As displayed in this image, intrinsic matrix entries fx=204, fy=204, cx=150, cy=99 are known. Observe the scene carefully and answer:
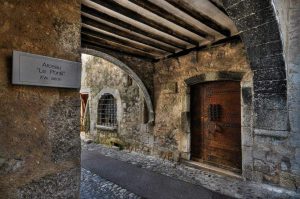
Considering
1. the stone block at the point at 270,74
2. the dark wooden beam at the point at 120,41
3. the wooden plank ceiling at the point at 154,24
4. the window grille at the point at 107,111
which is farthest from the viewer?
the window grille at the point at 107,111

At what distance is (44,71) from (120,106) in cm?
503

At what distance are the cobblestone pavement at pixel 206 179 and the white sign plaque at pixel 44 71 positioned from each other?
2876 millimetres

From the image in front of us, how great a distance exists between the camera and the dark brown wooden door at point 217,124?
393cm

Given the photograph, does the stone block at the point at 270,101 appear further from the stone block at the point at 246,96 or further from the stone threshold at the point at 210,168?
the stone threshold at the point at 210,168

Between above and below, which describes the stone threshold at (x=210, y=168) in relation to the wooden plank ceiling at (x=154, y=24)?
below

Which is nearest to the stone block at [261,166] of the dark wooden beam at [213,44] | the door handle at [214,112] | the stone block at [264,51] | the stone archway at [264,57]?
the stone archway at [264,57]

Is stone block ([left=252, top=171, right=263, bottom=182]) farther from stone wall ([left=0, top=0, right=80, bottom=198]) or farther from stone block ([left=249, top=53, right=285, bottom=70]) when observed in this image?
stone wall ([left=0, top=0, right=80, bottom=198])

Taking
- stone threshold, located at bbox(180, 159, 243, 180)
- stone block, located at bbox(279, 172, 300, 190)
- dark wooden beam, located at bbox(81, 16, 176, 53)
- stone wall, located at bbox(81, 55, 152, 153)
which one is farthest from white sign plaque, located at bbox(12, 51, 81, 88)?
stone wall, located at bbox(81, 55, 152, 153)

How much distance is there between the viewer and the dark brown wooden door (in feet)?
12.9

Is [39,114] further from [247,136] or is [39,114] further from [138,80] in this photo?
[138,80]

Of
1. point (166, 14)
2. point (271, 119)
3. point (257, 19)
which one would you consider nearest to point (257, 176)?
point (271, 119)

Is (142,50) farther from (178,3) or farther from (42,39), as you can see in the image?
(42,39)

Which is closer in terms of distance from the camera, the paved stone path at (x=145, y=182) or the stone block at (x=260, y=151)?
the paved stone path at (x=145, y=182)

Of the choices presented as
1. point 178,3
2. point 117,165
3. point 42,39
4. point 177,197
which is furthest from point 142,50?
point 42,39
